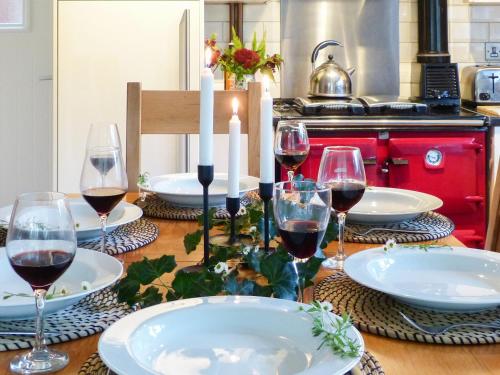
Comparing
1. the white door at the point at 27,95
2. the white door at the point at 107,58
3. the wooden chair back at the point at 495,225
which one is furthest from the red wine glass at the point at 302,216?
the white door at the point at 27,95

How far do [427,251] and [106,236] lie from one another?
2.09 feet

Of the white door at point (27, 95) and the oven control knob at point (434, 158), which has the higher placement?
the white door at point (27, 95)

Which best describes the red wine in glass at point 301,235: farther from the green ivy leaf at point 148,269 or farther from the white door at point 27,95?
the white door at point 27,95

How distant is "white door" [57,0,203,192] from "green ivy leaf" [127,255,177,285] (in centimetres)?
230

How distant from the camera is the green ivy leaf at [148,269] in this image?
967 mm

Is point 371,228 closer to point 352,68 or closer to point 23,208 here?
point 23,208

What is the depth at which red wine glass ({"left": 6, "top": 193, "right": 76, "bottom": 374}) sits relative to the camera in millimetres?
840

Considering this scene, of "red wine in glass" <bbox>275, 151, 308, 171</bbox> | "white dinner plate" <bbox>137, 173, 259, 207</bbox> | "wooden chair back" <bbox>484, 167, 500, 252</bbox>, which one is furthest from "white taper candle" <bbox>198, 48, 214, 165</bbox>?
"wooden chair back" <bbox>484, 167, 500, 252</bbox>

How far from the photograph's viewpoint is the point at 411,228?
1548mm

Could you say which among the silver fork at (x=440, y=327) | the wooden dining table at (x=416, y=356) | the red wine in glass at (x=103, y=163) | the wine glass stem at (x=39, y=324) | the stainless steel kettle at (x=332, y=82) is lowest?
the wooden dining table at (x=416, y=356)

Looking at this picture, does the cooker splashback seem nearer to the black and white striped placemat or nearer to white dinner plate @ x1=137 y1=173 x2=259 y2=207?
white dinner plate @ x1=137 y1=173 x2=259 y2=207

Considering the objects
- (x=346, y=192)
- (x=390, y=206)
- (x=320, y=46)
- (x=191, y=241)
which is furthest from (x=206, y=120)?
(x=320, y=46)

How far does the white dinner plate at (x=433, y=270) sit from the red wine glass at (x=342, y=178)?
92 mm

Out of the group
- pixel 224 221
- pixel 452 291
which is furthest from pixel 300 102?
pixel 452 291
